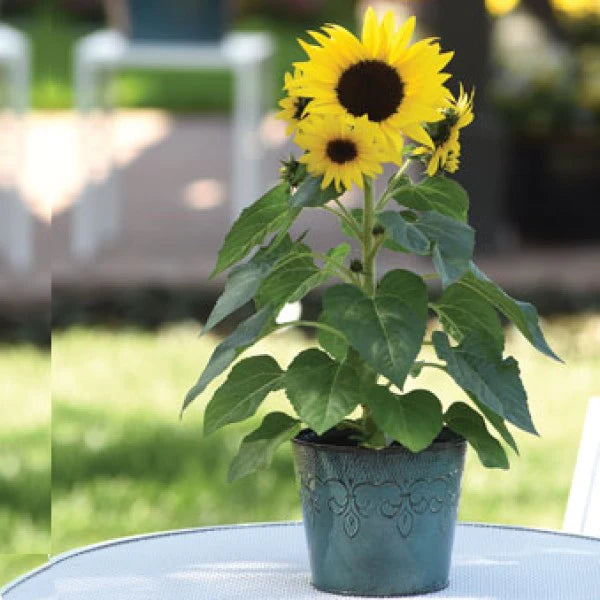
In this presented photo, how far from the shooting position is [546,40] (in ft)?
24.9

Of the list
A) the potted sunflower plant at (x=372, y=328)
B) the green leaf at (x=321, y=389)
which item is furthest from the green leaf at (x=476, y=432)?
the green leaf at (x=321, y=389)

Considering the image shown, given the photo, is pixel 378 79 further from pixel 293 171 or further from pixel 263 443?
pixel 263 443

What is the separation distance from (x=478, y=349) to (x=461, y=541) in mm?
380

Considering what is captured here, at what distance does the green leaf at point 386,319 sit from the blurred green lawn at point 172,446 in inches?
90.5

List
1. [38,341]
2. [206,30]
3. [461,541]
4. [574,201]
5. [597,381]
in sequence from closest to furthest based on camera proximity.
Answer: [461,541]
[597,381]
[38,341]
[206,30]
[574,201]

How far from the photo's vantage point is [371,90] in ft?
4.81

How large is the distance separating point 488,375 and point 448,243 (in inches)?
4.8

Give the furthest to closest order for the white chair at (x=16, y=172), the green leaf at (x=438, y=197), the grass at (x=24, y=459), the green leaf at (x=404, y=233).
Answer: the white chair at (x=16, y=172)
the grass at (x=24, y=459)
the green leaf at (x=438, y=197)
the green leaf at (x=404, y=233)

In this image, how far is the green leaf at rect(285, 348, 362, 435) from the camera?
1.48 meters

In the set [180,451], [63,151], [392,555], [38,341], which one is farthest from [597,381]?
[63,151]

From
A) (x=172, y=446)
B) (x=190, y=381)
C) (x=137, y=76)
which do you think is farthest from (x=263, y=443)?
Result: (x=137, y=76)

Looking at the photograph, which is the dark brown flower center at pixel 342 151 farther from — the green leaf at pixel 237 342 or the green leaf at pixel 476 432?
the green leaf at pixel 476 432

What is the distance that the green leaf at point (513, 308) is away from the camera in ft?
5.00

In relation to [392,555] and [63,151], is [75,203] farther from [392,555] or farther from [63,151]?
[392,555]
